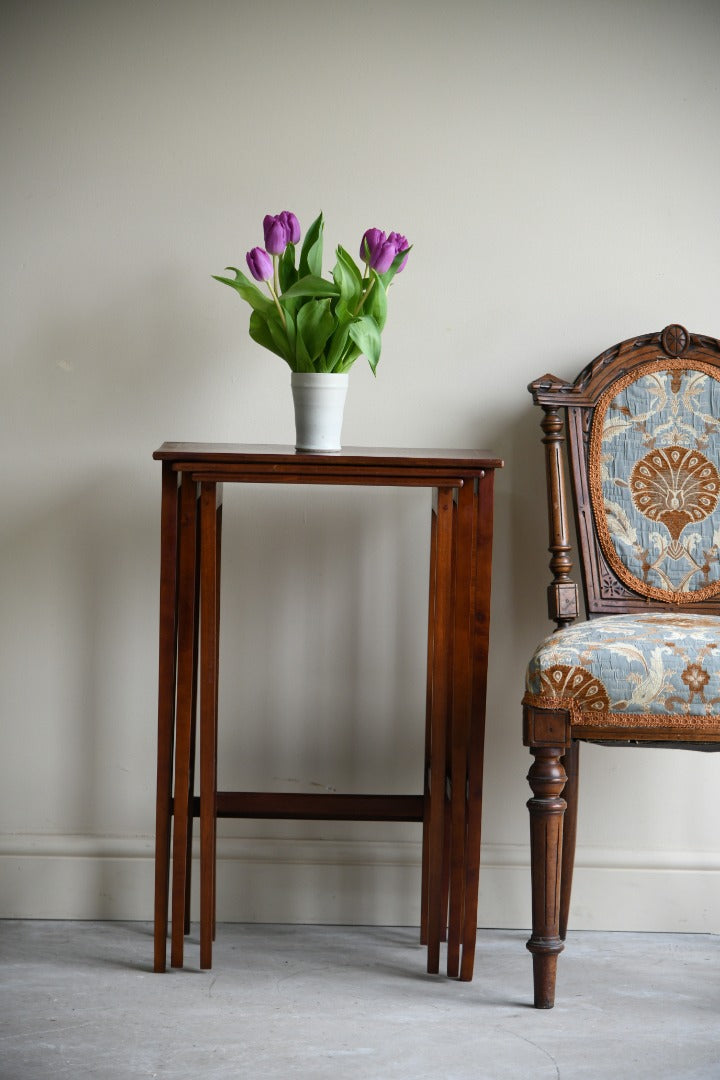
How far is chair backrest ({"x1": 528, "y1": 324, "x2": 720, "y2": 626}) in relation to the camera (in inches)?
73.4

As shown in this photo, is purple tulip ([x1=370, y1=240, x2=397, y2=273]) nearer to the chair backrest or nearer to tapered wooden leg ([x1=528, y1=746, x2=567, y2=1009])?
the chair backrest

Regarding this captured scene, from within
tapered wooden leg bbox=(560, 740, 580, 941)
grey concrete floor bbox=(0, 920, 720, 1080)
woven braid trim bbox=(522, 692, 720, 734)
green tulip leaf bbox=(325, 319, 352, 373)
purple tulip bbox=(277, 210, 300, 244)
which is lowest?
grey concrete floor bbox=(0, 920, 720, 1080)

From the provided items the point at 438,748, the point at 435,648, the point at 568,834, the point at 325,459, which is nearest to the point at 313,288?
the point at 325,459

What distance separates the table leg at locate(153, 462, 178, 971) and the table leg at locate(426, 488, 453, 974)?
0.42 meters

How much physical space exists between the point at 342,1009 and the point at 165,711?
0.52 metres

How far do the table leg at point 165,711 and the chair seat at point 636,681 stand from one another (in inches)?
22.4

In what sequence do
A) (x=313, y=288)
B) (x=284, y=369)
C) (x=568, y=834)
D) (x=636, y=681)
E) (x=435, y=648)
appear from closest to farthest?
1. (x=636, y=681)
2. (x=313, y=288)
3. (x=435, y=648)
4. (x=568, y=834)
5. (x=284, y=369)

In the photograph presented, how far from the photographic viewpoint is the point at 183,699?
5.58 feet

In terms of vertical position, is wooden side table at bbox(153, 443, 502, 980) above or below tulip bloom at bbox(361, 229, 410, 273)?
below

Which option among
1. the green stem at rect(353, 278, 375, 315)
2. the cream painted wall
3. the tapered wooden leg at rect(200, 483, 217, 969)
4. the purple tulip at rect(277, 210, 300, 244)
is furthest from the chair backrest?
the tapered wooden leg at rect(200, 483, 217, 969)

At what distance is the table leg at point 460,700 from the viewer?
168cm

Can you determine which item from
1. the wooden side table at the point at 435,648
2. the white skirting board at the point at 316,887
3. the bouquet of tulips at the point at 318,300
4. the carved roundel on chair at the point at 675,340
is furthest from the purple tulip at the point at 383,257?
the white skirting board at the point at 316,887

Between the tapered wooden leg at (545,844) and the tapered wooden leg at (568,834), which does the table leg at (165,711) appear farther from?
the tapered wooden leg at (568,834)

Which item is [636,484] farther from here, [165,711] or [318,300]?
[165,711]
